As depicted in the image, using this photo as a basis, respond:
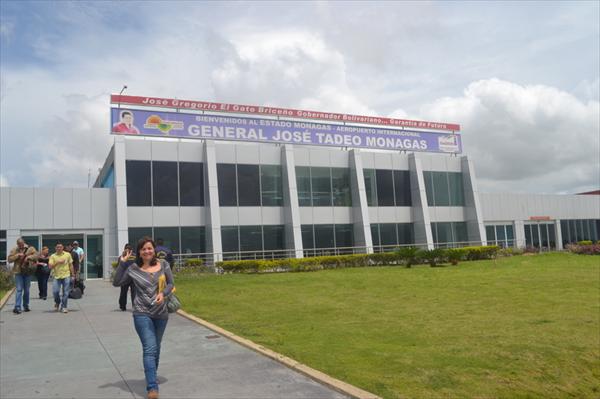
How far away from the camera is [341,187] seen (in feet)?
109

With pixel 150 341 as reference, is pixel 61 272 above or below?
above

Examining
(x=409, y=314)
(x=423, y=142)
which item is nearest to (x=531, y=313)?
(x=409, y=314)

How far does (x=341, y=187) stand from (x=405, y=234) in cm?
594

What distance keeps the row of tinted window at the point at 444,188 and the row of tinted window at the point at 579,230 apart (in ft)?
44.9

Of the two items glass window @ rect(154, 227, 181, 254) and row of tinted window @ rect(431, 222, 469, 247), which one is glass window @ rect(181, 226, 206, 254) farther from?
row of tinted window @ rect(431, 222, 469, 247)

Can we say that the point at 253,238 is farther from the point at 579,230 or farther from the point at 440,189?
the point at 579,230

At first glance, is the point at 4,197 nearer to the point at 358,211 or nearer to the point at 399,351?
the point at 358,211

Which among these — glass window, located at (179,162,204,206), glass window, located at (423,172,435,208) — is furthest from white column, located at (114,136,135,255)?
glass window, located at (423,172,435,208)

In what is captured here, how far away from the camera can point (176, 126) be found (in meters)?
Result: 30.0

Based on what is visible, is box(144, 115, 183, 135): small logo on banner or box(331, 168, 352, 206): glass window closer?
box(144, 115, 183, 135): small logo on banner

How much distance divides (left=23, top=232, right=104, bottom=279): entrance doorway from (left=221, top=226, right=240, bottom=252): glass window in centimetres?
657

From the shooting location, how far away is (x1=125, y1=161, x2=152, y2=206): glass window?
90.3ft

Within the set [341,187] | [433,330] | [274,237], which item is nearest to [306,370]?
[433,330]

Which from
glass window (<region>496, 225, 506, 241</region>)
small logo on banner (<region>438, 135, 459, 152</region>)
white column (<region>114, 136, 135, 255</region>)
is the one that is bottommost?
glass window (<region>496, 225, 506, 241</region>)
